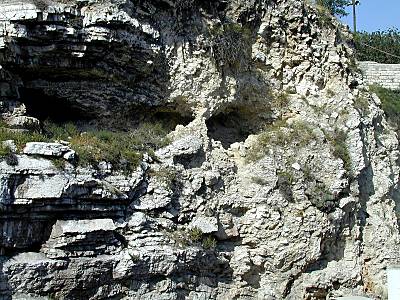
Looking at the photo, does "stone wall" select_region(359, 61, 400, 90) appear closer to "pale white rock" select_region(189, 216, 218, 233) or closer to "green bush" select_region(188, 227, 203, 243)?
"pale white rock" select_region(189, 216, 218, 233)

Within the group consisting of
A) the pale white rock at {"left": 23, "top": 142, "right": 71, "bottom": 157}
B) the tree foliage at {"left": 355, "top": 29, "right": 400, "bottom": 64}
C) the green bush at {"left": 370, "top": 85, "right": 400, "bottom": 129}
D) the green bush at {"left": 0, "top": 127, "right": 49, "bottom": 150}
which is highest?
the tree foliage at {"left": 355, "top": 29, "right": 400, "bottom": 64}

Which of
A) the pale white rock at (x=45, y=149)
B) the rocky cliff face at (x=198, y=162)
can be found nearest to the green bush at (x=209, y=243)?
the rocky cliff face at (x=198, y=162)

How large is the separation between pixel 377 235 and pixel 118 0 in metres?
7.04

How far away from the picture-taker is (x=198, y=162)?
1042 cm

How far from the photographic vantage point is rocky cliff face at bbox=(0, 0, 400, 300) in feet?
27.1

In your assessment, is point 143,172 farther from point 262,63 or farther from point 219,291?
point 262,63

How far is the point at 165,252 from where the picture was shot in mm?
9023

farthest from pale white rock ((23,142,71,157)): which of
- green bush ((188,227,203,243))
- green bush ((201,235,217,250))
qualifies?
green bush ((201,235,217,250))

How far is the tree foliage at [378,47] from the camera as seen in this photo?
2428 cm

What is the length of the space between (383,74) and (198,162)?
1104 cm

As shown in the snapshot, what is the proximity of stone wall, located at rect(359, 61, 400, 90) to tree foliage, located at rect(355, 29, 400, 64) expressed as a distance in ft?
15.6

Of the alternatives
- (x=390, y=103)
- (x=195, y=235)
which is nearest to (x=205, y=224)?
(x=195, y=235)

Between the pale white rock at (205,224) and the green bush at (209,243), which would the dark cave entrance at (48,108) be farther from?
the green bush at (209,243)

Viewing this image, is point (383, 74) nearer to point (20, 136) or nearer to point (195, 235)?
point (195, 235)
